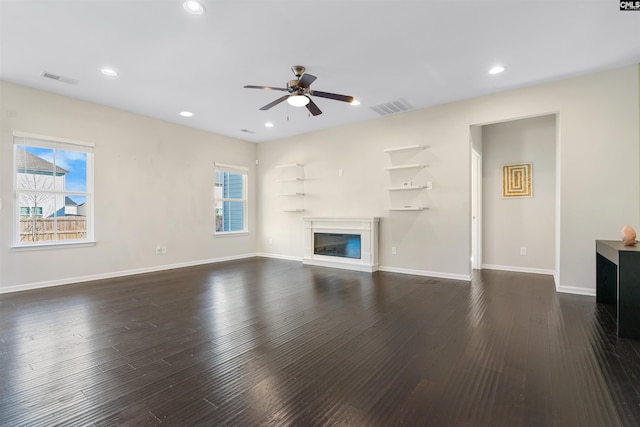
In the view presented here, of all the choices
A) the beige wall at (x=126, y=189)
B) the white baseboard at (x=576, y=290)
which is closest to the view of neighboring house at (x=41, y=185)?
the beige wall at (x=126, y=189)

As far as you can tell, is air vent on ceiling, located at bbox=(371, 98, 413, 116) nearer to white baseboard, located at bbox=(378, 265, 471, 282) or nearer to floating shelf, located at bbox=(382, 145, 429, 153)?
floating shelf, located at bbox=(382, 145, 429, 153)

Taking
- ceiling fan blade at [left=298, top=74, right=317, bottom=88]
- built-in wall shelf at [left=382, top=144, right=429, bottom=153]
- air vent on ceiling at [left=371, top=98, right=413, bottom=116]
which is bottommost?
built-in wall shelf at [left=382, top=144, right=429, bottom=153]

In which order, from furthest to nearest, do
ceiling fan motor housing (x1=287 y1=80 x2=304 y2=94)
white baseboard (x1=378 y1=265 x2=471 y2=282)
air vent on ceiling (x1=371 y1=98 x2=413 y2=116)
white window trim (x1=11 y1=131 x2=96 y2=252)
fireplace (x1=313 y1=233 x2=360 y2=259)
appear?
fireplace (x1=313 y1=233 x2=360 y2=259)
air vent on ceiling (x1=371 y1=98 x2=413 y2=116)
white baseboard (x1=378 y1=265 x2=471 y2=282)
white window trim (x1=11 y1=131 x2=96 y2=252)
ceiling fan motor housing (x1=287 y1=80 x2=304 y2=94)

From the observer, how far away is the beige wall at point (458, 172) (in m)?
3.61

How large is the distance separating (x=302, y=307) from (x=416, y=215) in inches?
109

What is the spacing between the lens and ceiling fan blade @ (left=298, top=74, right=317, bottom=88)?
3113 millimetres

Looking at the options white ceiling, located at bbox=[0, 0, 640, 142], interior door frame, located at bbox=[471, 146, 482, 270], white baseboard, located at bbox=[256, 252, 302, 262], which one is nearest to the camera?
white ceiling, located at bbox=[0, 0, 640, 142]

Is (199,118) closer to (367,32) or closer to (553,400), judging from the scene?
(367,32)

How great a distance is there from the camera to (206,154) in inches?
251

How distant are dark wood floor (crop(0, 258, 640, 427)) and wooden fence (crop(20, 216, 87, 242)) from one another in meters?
0.93

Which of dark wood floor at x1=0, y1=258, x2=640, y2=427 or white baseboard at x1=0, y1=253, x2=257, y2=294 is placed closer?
dark wood floor at x1=0, y1=258, x2=640, y2=427

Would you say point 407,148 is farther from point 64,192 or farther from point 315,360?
point 64,192

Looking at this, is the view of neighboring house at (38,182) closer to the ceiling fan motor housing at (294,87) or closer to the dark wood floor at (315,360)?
the dark wood floor at (315,360)

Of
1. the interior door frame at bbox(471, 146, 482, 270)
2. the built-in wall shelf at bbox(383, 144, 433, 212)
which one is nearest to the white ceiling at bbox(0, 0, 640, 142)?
the built-in wall shelf at bbox(383, 144, 433, 212)
